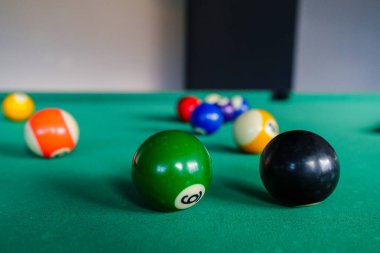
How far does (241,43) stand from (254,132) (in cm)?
434

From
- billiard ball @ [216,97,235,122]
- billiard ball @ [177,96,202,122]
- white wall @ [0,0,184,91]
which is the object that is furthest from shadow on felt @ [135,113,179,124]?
white wall @ [0,0,184,91]

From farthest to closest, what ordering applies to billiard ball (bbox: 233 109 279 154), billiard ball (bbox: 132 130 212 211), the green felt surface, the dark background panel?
the dark background panel → billiard ball (bbox: 233 109 279 154) → billiard ball (bbox: 132 130 212 211) → the green felt surface

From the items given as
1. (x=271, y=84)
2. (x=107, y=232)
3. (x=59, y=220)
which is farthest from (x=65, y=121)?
(x=271, y=84)

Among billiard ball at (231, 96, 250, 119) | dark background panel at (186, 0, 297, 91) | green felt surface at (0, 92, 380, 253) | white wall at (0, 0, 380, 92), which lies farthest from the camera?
white wall at (0, 0, 380, 92)

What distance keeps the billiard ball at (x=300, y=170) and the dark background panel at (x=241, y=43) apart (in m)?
4.16

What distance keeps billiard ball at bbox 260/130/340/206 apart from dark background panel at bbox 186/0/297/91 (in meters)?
4.16

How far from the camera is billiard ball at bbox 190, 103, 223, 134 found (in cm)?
213

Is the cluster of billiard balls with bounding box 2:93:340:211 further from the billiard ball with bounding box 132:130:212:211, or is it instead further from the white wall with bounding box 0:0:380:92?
the white wall with bounding box 0:0:380:92

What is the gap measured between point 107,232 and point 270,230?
38 cm

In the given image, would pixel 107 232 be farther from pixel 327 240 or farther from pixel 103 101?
pixel 103 101

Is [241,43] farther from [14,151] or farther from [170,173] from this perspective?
[170,173]

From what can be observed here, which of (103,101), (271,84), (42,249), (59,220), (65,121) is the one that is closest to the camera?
(42,249)

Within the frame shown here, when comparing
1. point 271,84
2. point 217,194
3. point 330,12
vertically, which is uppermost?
point 330,12

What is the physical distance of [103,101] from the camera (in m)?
3.60
